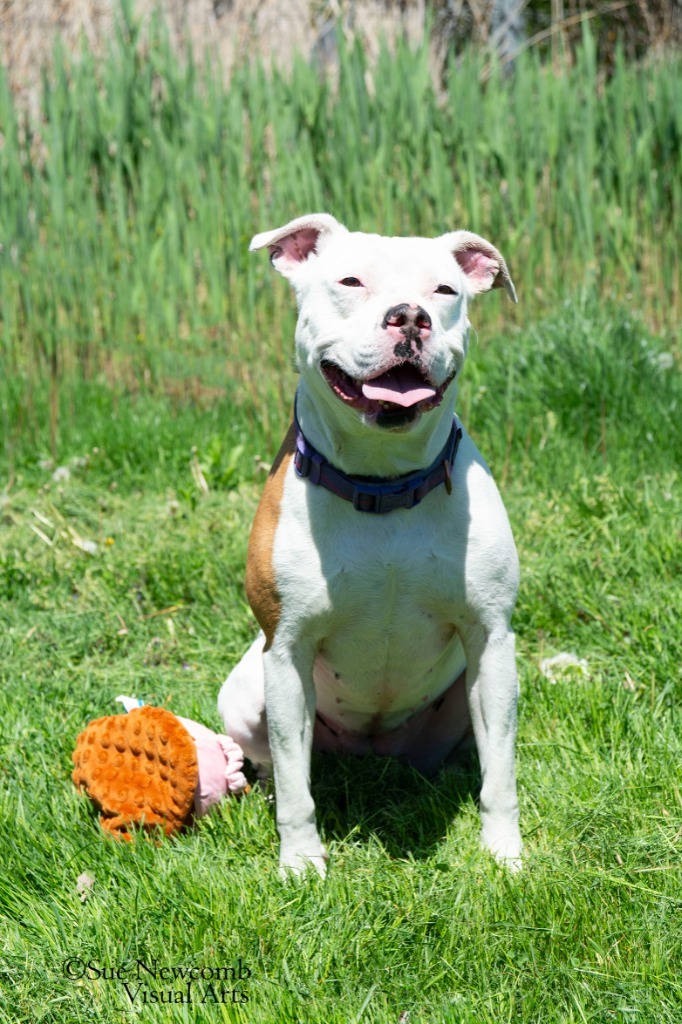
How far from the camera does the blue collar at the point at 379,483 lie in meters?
2.39

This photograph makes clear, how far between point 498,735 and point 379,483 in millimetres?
662

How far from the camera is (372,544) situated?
2389 mm

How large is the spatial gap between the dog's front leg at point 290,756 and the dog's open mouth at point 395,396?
609 millimetres

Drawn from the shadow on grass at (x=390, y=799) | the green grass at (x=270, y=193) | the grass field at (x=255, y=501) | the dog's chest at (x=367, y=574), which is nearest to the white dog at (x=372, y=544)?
the dog's chest at (x=367, y=574)

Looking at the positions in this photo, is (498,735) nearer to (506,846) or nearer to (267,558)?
(506,846)

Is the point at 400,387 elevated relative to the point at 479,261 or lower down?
lower down

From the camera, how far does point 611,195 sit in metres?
5.51

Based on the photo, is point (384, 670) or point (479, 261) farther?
point (479, 261)

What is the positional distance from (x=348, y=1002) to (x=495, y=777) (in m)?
0.67

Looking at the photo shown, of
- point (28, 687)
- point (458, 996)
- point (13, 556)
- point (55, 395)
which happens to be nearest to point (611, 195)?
point (55, 395)

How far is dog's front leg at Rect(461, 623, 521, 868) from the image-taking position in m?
2.45

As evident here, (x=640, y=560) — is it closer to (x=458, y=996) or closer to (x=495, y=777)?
(x=495, y=777)

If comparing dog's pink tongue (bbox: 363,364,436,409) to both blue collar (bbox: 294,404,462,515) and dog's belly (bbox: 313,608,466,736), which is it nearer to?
blue collar (bbox: 294,404,462,515)

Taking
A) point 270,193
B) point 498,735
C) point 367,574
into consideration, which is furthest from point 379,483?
point 270,193
